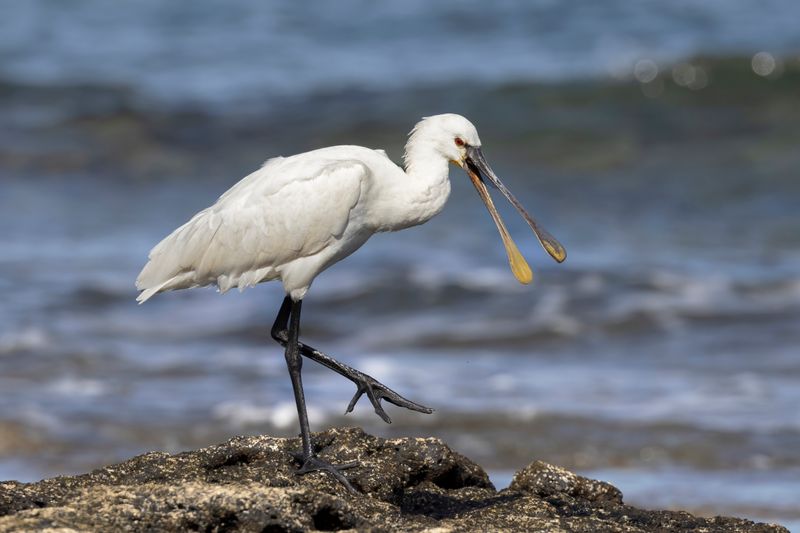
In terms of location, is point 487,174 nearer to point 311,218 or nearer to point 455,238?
point 311,218

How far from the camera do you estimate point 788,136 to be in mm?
19469

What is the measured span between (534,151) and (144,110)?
20.5ft

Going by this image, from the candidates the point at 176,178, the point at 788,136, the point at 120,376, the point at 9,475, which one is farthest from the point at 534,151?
the point at 9,475

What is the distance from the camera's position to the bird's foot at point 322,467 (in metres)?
5.82

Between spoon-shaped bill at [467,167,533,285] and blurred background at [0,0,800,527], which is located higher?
blurred background at [0,0,800,527]

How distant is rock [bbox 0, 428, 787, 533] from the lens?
4820mm

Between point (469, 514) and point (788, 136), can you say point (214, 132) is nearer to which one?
point (788, 136)

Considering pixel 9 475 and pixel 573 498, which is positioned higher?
pixel 9 475

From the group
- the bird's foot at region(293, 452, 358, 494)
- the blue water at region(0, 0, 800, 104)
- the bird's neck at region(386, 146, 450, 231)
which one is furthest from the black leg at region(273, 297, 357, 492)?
the blue water at region(0, 0, 800, 104)

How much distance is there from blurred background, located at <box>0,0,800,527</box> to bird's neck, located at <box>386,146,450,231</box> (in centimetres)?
270

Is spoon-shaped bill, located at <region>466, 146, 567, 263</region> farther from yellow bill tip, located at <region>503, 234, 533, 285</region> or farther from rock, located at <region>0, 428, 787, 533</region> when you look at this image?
rock, located at <region>0, 428, 787, 533</region>

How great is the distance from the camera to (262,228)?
7.05 meters

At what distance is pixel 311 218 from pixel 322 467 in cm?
144

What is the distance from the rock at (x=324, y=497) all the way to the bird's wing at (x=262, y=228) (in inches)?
42.8
